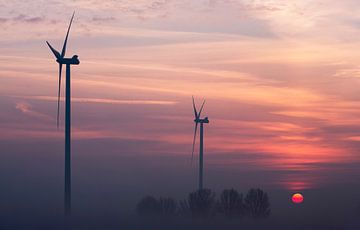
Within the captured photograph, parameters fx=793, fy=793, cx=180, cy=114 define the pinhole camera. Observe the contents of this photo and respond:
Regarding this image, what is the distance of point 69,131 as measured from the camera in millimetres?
84312

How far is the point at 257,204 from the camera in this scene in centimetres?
18025

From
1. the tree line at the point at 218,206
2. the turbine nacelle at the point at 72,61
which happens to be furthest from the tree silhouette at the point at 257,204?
the turbine nacelle at the point at 72,61

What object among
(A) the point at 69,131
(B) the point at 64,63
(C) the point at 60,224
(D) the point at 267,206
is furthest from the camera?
(D) the point at 267,206

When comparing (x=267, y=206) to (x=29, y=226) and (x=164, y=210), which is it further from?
(x=29, y=226)

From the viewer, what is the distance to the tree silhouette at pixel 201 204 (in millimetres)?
168225

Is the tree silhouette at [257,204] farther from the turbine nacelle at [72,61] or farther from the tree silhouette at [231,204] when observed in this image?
the turbine nacelle at [72,61]

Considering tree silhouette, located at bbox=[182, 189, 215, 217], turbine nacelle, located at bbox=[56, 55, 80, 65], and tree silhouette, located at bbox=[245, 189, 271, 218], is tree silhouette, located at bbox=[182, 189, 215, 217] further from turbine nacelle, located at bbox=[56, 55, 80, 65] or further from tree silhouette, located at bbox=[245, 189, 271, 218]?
turbine nacelle, located at bbox=[56, 55, 80, 65]

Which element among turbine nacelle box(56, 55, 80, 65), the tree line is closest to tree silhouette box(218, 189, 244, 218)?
the tree line

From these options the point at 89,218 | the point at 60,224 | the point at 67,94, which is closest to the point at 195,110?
the point at 89,218

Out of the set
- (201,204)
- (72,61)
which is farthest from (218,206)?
(72,61)

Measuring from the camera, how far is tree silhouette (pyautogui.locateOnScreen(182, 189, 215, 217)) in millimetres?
168225

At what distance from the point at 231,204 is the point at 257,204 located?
19.8 feet

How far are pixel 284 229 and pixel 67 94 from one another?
3939 cm

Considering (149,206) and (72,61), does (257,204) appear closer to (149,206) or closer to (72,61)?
(149,206)
